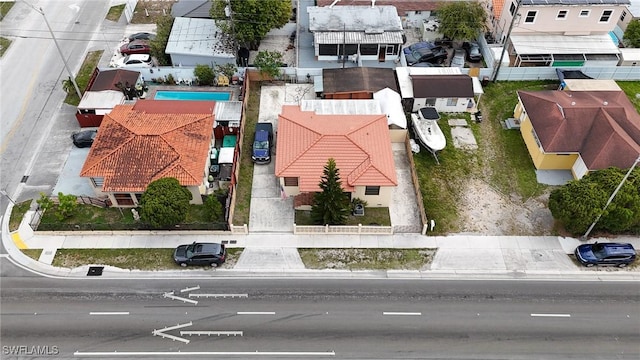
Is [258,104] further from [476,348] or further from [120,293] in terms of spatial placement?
[476,348]

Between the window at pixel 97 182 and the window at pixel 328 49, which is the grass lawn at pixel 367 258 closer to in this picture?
the window at pixel 97 182

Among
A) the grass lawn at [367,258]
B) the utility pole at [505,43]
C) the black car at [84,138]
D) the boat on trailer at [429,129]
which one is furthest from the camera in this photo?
the utility pole at [505,43]

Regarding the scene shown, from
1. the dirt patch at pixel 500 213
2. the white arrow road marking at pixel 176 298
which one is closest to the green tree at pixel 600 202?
the dirt patch at pixel 500 213

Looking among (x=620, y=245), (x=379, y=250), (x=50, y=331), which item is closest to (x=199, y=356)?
(x=50, y=331)

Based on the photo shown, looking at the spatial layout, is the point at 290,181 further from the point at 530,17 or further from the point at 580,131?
the point at 530,17

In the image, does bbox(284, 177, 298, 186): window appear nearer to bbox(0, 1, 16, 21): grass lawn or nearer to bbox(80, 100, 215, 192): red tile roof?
bbox(80, 100, 215, 192): red tile roof

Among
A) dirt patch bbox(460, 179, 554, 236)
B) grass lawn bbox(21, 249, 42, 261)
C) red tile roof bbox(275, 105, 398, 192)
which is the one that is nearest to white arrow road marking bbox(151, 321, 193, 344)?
grass lawn bbox(21, 249, 42, 261)

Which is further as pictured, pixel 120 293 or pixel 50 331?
pixel 120 293

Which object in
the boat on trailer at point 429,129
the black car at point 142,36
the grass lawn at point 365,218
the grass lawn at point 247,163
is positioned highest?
the black car at point 142,36
